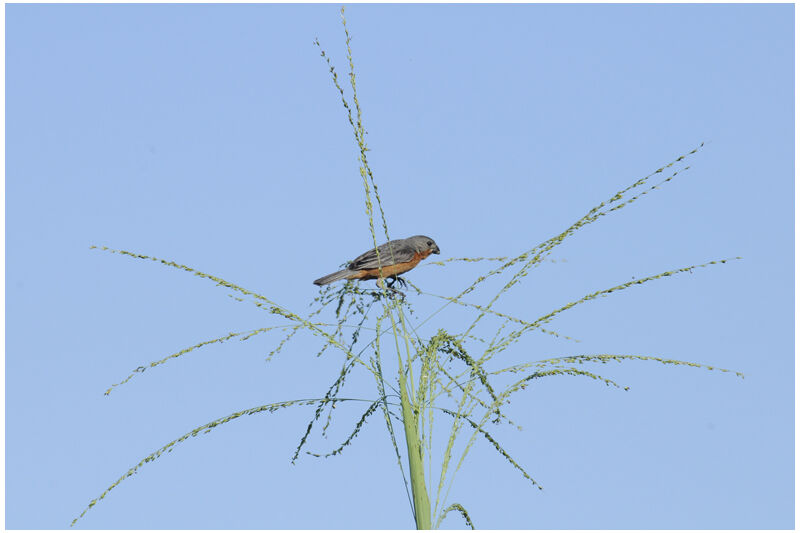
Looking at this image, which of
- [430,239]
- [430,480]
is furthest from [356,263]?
[430,480]

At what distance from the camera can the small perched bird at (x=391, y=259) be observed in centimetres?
695

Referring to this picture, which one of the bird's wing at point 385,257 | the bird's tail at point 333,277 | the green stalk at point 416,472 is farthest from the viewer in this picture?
the bird's tail at point 333,277

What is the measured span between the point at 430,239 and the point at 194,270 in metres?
4.42

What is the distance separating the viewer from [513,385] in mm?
3711

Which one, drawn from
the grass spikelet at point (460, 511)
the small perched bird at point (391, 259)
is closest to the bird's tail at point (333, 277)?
the small perched bird at point (391, 259)

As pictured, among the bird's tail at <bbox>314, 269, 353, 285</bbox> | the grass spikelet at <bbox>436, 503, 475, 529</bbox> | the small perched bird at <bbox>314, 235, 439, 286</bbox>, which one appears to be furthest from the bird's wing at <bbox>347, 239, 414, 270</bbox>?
the grass spikelet at <bbox>436, 503, 475, 529</bbox>

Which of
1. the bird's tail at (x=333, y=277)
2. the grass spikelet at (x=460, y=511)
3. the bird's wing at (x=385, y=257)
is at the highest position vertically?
the bird's wing at (x=385, y=257)

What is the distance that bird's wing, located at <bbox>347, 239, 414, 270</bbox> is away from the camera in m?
6.94

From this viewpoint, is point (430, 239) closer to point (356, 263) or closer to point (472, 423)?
point (356, 263)

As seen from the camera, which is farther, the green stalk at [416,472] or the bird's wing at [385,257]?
the bird's wing at [385,257]

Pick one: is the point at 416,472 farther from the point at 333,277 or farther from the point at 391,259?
the point at 333,277

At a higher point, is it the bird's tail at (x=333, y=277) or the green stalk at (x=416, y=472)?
the bird's tail at (x=333, y=277)

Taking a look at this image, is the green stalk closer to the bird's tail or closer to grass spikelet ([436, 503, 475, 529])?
grass spikelet ([436, 503, 475, 529])

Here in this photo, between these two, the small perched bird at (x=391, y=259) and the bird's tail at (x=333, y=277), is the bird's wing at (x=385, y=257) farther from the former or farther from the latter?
the bird's tail at (x=333, y=277)
